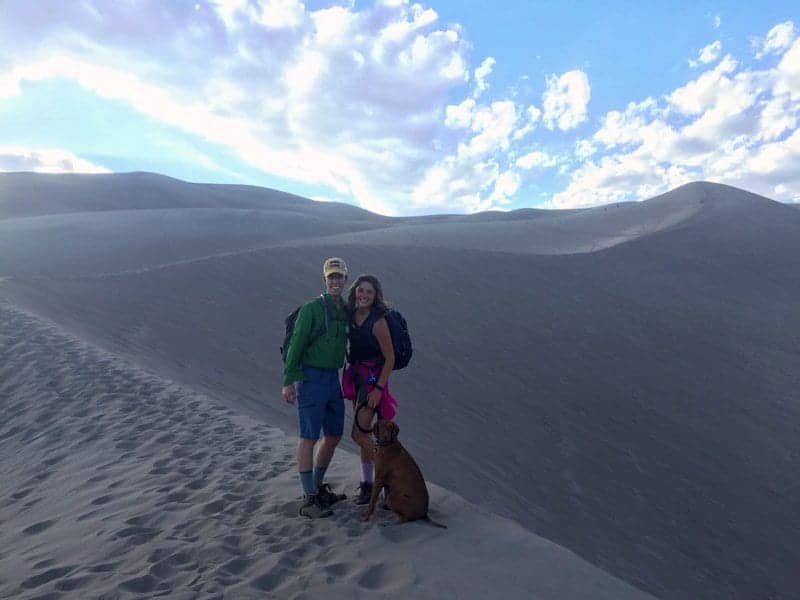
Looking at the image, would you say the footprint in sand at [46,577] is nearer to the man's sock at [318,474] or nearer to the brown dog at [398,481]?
the man's sock at [318,474]

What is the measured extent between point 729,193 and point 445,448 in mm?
25892

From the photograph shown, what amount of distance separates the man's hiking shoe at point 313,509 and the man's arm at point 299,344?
0.77 metres

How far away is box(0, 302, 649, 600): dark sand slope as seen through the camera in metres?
3.39

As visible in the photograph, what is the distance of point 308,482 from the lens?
171 inches

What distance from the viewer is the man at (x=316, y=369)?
13.9ft

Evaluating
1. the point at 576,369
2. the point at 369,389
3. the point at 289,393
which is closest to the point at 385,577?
the point at 369,389

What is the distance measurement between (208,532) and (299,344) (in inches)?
50.1

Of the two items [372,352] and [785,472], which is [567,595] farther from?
[785,472]

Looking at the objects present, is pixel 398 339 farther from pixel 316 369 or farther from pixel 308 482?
pixel 308 482

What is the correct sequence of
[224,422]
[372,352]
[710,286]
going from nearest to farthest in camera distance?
[372,352] → [224,422] → [710,286]

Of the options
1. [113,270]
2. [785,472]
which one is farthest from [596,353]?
[113,270]

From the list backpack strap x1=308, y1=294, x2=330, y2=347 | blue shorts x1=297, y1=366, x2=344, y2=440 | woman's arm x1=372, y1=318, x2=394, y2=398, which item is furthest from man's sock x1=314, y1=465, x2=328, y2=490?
backpack strap x1=308, y1=294, x2=330, y2=347

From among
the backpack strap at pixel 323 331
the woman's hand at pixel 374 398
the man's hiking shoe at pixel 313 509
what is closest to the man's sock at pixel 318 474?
the man's hiking shoe at pixel 313 509

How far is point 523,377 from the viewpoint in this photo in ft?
36.7
